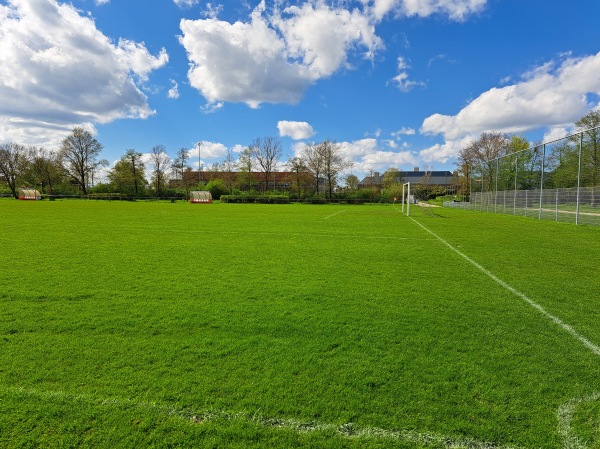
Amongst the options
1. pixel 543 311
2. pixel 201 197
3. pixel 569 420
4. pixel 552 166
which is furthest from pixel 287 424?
pixel 201 197

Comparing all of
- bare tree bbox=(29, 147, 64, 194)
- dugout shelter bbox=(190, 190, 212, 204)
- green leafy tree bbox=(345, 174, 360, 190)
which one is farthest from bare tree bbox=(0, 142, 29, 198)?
green leafy tree bbox=(345, 174, 360, 190)

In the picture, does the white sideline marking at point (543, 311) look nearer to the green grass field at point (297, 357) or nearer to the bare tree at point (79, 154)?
the green grass field at point (297, 357)

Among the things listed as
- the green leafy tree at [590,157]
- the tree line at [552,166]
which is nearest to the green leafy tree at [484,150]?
the tree line at [552,166]

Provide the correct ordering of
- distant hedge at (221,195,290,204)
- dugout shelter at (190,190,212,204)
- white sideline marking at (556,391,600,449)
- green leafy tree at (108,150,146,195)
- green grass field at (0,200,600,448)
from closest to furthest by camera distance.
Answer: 1. white sideline marking at (556,391,600,449)
2. green grass field at (0,200,600,448)
3. dugout shelter at (190,190,212,204)
4. distant hedge at (221,195,290,204)
5. green leafy tree at (108,150,146,195)

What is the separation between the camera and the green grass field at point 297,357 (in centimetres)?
230

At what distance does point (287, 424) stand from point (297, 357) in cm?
90

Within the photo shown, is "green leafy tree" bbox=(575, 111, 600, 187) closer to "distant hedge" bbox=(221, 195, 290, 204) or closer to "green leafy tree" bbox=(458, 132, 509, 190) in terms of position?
"green leafy tree" bbox=(458, 132, 509, 190)

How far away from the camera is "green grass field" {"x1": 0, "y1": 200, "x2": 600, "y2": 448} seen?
2297 mm

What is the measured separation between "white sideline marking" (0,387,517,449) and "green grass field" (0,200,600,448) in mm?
11

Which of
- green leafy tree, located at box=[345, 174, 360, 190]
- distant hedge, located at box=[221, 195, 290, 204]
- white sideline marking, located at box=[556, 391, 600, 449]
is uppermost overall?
green leafy tree, located at box=[345, 174, 360, 190]

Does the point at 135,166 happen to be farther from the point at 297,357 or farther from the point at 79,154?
the point at 297,357

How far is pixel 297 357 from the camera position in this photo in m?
3.23

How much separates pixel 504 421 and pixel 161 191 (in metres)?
73.0

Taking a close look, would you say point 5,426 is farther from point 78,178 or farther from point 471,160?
point 78,178
